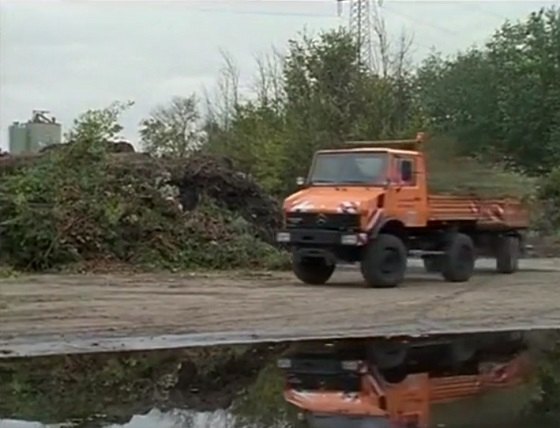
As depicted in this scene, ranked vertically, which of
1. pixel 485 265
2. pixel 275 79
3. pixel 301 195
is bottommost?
pixel 485 265

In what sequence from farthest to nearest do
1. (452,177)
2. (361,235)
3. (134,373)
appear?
(452,177) → (361,235) → (134,373)

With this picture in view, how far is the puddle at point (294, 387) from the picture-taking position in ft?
33.2

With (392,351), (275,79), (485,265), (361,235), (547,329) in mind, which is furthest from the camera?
(275,79)

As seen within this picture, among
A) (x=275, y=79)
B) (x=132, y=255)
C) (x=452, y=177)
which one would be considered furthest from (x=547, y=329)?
(x=275, y=79)

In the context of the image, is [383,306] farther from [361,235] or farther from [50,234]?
[50,234]

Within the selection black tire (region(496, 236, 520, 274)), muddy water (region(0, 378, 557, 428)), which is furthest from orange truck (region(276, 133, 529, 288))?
muddy water (region(0, 378, 557, 428))

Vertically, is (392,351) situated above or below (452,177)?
below

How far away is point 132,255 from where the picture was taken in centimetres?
2795


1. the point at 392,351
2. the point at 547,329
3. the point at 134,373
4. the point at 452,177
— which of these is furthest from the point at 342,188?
the point at 134,373

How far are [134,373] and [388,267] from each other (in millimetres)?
12355

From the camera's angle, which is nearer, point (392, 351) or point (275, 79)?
point (392, 351)

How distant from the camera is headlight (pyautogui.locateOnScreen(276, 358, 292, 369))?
1316 cm

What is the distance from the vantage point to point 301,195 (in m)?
24.4

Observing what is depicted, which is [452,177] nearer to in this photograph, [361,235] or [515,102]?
[361,235]
